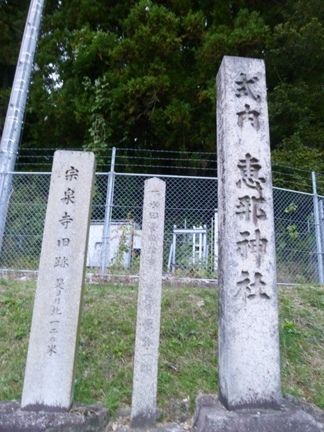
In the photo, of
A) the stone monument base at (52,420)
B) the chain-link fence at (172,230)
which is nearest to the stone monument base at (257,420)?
the stone monument base at (52,420)

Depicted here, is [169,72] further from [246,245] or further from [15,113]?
[246,245]

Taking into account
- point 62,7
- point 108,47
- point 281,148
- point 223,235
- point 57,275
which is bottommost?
point 57,275

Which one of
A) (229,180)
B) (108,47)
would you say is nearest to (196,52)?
(108,47)

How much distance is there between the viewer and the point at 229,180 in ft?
11.8

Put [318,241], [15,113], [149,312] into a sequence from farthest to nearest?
[15,113], [318,241], [149,312]

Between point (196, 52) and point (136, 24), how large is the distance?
Result: 1.51 meters

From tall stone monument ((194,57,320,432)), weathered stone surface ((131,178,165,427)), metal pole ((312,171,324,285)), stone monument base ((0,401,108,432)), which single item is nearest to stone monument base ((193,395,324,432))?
tall stone monument ((194,57,320,432))

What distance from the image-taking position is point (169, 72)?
8.98 meters

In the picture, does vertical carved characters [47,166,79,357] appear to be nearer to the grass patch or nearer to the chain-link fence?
the grass patch

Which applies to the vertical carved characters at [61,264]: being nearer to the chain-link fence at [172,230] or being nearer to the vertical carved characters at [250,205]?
the vertical carved characters at [250,205]

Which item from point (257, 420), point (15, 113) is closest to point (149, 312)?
point (257, 420)

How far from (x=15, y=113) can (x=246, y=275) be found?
5895 millimetres

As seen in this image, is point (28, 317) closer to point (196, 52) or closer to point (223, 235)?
point (223, 235)

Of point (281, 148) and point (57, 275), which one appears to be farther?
point (281, 148)
